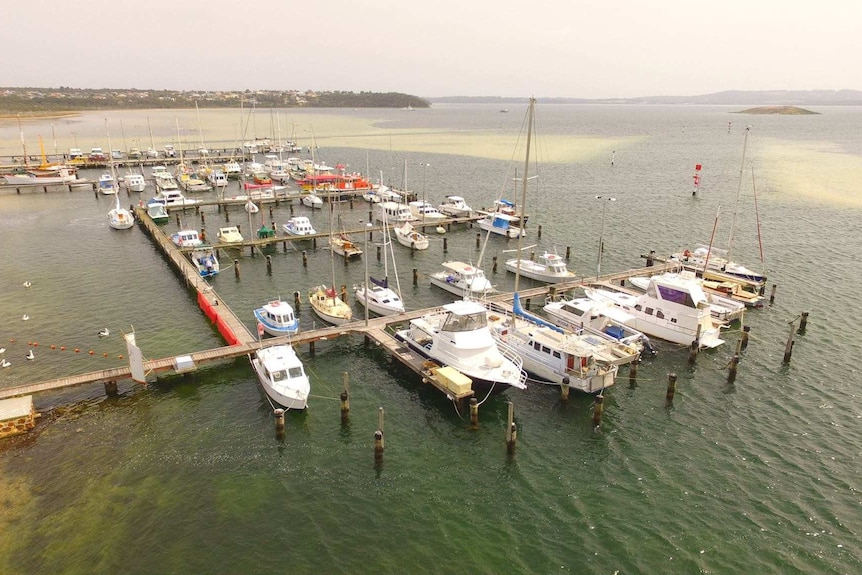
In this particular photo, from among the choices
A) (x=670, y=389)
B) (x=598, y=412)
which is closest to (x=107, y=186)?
(x=598, y=412)

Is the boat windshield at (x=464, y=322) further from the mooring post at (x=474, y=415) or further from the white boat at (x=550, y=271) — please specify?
the white boat at (x=550, y=271)

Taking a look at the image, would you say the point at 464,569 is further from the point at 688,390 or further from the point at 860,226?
the point at 860,226

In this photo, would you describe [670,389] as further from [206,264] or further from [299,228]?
[299,228]

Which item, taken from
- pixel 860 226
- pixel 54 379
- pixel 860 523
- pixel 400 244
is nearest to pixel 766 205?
pixel 860 226

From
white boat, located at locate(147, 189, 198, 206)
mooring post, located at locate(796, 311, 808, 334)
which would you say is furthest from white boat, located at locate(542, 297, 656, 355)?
white boat, located at locate(147, 189, 198, 206)

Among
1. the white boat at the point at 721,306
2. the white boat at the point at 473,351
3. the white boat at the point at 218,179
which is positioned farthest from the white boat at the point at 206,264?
the white boat at the point at 218,179
